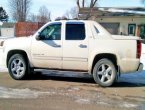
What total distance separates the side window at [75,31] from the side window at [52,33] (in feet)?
0.92

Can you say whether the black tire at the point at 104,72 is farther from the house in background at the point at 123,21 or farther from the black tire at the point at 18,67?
the house in background at the point at 123,21

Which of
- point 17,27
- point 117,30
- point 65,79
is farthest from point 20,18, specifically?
point 65,79

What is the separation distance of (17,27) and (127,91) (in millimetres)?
40833

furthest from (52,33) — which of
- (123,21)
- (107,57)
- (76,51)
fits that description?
(123,21)

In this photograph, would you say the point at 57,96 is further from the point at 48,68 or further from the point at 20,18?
the point at 20,18

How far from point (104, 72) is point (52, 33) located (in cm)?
199

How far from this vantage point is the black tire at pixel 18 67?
1169 cm

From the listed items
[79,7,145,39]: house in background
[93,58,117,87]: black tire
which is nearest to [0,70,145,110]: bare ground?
[93,58,117,87]: black tire

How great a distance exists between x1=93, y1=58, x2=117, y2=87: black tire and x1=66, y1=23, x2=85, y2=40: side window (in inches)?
36.9

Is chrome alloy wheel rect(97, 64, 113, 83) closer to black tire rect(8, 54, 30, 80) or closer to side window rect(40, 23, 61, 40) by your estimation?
side window rect(40, 23, 61, 40)

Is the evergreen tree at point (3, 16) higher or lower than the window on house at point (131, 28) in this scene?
higher

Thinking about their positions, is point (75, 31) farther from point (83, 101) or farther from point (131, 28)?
point (131, 28)

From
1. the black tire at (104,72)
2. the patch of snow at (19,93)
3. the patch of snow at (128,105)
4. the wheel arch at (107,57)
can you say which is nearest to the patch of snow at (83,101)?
the patch of snow at (128,105)

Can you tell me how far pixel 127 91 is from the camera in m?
10.2
